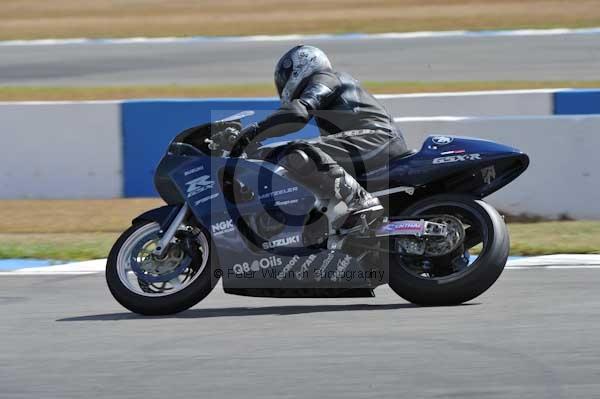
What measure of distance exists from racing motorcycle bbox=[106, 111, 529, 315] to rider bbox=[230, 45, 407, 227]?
60 mm

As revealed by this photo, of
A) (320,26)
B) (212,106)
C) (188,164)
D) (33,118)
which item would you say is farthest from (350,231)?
(320,26)

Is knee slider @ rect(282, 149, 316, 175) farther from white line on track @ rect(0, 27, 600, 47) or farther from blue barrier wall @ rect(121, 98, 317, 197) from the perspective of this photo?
white line on track @ rect(0, 27, 600, 47)

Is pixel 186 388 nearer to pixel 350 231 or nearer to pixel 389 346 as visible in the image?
pixel 389 346

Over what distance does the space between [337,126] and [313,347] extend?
57.2 inches

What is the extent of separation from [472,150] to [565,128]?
378cm

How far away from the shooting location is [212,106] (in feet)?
35.9

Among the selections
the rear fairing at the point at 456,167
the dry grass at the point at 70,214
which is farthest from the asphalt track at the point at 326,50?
the rear fairing at the point at 456,167

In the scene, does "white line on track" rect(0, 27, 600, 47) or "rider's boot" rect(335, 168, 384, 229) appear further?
"white line on track" rect(0, 27, 600, 47)

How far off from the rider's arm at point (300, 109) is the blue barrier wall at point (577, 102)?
20.7ft

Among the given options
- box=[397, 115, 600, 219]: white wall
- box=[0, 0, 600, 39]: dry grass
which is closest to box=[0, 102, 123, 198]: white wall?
box=[397, 115, 600, 219]: white wall

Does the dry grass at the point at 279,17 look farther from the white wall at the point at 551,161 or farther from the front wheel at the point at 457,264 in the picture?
the front wheel at the point at 457,264

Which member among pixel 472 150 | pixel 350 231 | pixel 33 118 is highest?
pixel 472 150

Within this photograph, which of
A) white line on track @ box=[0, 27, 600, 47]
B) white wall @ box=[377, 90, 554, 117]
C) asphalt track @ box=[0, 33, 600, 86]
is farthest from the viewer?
white line on track @ box=[0, 27, 600, 47]

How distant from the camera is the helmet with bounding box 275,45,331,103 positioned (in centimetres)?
602
